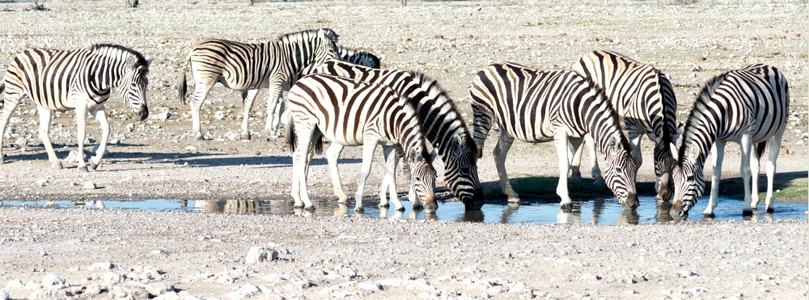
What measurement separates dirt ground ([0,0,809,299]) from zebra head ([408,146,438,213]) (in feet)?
2.60

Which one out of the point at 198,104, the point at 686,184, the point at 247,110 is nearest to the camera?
the point at 686,184

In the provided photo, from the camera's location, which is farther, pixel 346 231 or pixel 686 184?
pixel 686 184

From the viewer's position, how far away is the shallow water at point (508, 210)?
11914mm

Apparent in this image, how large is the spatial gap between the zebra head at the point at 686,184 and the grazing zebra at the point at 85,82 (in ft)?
23.6

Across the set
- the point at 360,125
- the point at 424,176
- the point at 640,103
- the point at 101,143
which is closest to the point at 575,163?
the point at 640,103

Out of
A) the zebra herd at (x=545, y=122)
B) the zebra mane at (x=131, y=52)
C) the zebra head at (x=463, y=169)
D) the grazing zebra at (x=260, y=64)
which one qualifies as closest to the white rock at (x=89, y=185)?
the zebra mane at (x=131, y=52)

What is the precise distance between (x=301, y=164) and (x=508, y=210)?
2.30 metres

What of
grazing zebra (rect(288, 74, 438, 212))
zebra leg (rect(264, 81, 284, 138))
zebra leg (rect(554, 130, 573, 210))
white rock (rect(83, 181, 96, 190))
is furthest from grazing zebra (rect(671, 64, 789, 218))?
zebra leg (rect(264, 81, 284, 138))

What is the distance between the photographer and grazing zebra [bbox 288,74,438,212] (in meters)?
11.7

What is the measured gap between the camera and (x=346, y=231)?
10234mm

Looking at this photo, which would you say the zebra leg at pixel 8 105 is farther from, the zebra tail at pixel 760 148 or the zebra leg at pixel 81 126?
the zebra tail at pixel 760 148

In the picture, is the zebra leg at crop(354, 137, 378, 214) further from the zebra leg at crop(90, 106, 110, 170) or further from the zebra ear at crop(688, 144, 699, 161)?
the zebra leg at crop(90, 106, 110, 170)

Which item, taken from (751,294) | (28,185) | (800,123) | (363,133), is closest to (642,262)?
(751,294)

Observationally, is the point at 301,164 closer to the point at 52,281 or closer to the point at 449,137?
the point at 449,137
